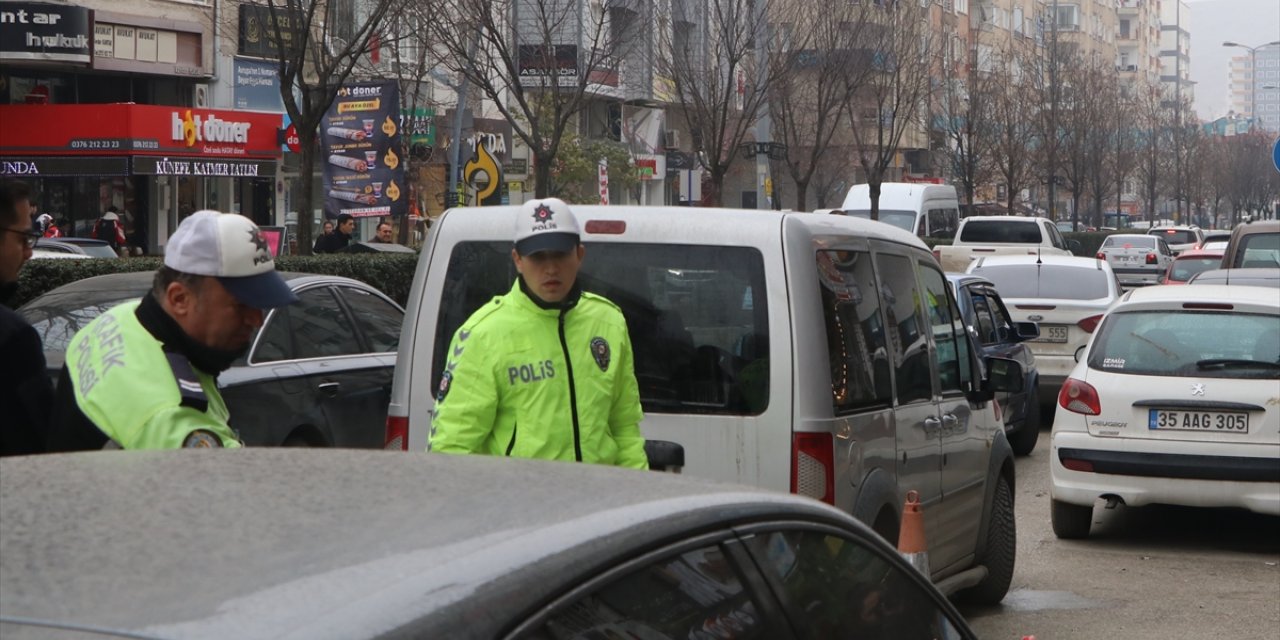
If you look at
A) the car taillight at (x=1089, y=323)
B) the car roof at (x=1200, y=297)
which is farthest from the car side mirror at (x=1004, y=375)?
the car taillight at (x=1089, y=323)

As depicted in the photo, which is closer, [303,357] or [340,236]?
[303,357]

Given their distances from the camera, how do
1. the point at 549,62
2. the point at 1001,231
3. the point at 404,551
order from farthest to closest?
the point at 1001,231
the point at 549,62
the point at 404,551

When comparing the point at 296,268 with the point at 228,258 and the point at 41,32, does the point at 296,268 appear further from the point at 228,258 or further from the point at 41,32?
the point at 41,32

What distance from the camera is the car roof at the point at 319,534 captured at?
1780 mm

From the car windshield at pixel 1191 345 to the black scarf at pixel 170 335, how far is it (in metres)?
7.34

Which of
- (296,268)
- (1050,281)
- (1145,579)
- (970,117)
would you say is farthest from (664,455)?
(970,117)

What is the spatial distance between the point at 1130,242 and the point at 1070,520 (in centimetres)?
3295

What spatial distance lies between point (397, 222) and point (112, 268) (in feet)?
72.9

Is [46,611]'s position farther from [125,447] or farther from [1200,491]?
[1200,491]

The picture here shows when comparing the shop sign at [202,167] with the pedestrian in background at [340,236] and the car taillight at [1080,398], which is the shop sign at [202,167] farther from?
the car taillight at [1080,398]

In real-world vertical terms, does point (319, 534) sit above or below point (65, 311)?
below

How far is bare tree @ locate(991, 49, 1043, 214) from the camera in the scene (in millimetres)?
57188

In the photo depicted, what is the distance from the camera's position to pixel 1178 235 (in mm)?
53750

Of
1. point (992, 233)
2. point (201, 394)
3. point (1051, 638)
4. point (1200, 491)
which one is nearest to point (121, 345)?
point (201, 394)
